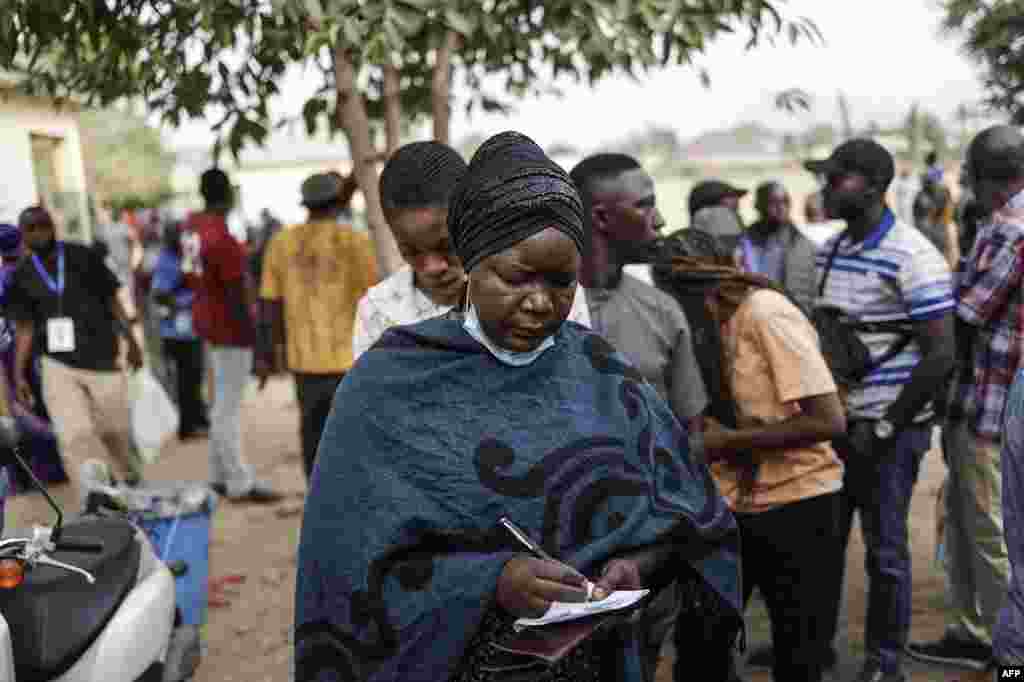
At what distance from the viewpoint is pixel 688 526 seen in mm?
2131

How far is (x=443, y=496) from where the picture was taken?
6.48 ft

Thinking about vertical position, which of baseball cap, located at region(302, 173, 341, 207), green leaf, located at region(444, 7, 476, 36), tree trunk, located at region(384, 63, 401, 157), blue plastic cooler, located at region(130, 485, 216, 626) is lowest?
blue plastic cooler, located at region(130, 485, 216, 626)

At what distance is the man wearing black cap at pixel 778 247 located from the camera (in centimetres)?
598

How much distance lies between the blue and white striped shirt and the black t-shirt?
4.18 m

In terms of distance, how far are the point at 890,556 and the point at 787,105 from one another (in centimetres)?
206

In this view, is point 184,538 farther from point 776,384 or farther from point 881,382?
point 881,382


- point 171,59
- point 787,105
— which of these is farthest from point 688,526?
point 787,105

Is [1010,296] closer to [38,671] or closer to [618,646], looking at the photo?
[618,646]

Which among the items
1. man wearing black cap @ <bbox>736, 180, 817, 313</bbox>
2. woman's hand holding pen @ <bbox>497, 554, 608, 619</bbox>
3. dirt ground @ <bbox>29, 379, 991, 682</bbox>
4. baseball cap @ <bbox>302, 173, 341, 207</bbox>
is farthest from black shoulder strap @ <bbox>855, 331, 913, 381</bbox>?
baseball cap @ <bbox>302, 173, 341, 207</bbox>

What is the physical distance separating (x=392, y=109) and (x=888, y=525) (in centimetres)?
270

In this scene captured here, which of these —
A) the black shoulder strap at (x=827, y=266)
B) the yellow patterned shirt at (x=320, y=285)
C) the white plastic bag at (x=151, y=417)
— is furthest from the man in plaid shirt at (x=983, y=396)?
the white plastic bag at (x=151, y=417)

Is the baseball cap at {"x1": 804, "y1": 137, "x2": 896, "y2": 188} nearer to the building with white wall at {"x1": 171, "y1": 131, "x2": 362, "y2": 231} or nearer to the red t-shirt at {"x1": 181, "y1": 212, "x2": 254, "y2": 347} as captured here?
the red t-shirt at {"x1": 181, "y1": 212, "x2": 254, "y2": 347}

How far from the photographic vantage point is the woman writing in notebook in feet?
6.40

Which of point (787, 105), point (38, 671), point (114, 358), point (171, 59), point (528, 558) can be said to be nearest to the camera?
point (528, 558)
